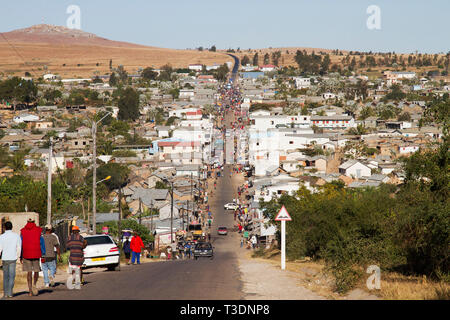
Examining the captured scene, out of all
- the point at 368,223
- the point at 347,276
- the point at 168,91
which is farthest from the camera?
the point at 168,91

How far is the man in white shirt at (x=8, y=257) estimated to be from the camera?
576 inches

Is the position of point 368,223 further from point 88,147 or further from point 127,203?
point 88,147

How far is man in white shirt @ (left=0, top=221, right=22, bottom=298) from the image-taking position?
14625mm

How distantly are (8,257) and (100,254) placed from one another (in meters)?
7.42

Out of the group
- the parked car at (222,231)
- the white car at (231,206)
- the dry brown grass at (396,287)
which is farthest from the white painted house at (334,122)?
the dry brown grass at (396,287)

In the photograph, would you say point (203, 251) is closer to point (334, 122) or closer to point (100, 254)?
point (100, 254)

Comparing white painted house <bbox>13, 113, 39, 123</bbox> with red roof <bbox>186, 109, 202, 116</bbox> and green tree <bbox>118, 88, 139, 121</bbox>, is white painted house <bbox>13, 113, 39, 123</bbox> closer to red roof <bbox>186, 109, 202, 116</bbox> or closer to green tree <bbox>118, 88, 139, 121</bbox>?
green tree <bbox>118, 88, 139, 121</bbox>

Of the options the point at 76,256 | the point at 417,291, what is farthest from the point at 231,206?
the point at 417,291

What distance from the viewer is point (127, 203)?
3209 inches

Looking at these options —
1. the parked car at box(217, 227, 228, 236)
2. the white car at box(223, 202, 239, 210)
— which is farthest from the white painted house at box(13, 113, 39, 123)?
the parked car at box(217, 227, 228, 236)

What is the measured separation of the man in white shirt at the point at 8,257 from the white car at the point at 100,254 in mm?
6988

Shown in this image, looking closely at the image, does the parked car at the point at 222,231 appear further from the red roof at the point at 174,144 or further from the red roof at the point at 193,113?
the red roof at the point at 193,113
